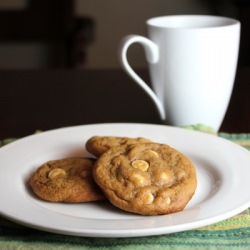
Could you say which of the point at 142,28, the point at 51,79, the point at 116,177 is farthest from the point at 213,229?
the point at 142,28

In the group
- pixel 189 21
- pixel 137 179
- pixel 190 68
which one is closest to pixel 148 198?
pixel 137 179

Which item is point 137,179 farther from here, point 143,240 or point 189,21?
point 189,21

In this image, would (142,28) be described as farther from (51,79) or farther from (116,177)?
(116,177)

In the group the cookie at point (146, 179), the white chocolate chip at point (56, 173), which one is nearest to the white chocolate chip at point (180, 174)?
the cookie at point (146, 179)

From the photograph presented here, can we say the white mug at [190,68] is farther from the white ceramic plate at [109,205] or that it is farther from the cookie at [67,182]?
the cookie at [67,182]

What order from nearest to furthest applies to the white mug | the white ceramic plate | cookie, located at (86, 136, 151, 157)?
the white ceramic plate → cookie, located at (86, 136, 151, 157) → the white mug

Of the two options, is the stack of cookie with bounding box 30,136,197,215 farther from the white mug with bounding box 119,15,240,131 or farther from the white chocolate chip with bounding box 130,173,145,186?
the white mug with bounding box 119,15,240,131

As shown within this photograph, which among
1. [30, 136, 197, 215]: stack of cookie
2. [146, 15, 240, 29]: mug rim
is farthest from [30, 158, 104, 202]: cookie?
[146, 15, 240, 29]: mug rim
